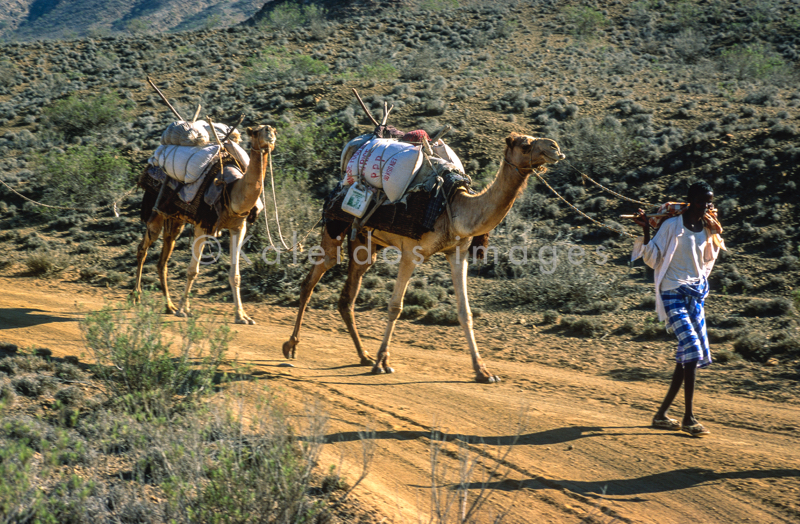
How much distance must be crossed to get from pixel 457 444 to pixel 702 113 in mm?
23308

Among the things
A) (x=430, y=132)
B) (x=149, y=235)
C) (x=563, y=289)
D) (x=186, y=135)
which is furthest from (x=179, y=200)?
(x=430, y=132)

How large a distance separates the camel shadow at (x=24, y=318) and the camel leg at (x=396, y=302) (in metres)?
5.65

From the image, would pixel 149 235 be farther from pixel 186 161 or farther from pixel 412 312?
pixel 412 312

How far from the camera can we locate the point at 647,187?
65.4 feet

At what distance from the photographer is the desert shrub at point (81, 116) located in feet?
102

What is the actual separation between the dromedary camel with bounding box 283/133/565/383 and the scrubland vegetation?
292 centimetres

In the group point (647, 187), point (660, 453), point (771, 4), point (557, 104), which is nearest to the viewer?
point (660, 453)

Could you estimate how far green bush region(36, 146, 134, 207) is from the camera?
2311 cm

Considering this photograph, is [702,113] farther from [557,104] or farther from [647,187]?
[647,187]

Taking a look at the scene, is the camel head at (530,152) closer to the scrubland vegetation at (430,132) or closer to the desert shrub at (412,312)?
the scrubland vegetation at (430,132)

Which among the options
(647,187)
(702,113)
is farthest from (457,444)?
(702,113)

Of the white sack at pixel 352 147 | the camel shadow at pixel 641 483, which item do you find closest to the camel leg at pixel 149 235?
the white sack at pixel 352 147

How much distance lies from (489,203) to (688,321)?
257 centimetres

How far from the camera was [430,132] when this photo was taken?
2462 cm
